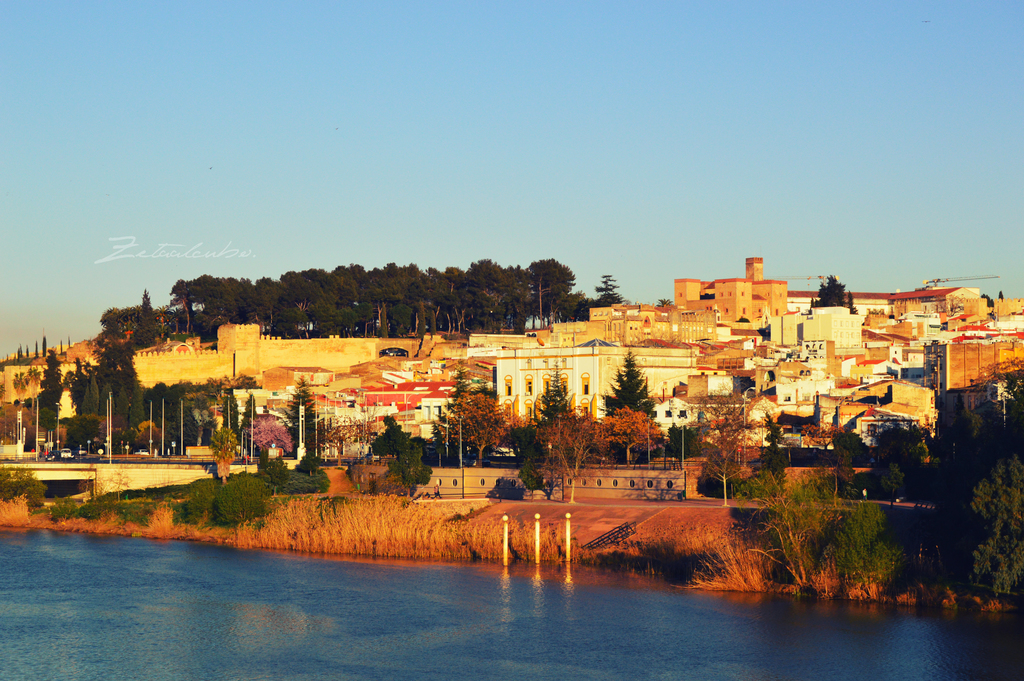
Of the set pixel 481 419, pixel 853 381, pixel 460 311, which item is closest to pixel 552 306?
pixel 460 311

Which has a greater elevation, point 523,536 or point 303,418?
point 303,418

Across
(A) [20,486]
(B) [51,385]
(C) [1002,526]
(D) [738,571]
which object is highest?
(B) [51,385]

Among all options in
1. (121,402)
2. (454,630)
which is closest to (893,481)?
(454,630)

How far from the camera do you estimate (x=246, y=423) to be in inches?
2483

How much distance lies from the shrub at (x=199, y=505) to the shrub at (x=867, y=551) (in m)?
24.1

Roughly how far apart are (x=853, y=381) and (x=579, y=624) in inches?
1533

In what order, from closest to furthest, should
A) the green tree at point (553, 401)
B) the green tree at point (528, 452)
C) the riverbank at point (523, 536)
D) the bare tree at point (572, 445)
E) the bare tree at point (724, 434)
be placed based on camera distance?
the riverbank at point (523, 536)
the bare tree at point (724, 434)
the green tree at point (528, 452)
the bare tree at point (572, 445)
the green tree at point (553, 401)

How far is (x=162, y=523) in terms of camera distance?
147 ft

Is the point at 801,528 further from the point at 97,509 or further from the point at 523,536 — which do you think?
the point at 97,509

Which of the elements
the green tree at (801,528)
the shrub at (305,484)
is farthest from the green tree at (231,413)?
the green tree at (801,528)

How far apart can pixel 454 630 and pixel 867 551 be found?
10309 millimetres

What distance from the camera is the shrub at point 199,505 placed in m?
44.6

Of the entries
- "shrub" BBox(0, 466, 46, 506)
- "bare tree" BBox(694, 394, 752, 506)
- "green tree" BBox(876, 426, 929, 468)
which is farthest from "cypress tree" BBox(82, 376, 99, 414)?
"green tree" BBox(876, 426, 929, 468)

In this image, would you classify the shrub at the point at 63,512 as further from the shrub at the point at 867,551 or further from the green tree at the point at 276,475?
the shrub at the point at 867,551
